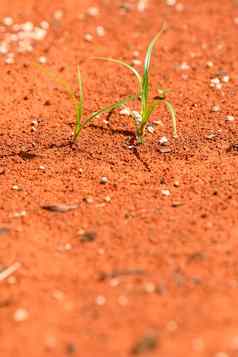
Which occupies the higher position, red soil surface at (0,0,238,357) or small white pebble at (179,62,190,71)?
small white pebble at (179,62,190,71)

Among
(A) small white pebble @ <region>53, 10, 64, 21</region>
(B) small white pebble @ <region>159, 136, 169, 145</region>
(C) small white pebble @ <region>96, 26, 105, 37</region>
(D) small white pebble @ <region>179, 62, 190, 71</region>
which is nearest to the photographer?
(B) small white pebble @ <region>159, 136, 169, 145</region>

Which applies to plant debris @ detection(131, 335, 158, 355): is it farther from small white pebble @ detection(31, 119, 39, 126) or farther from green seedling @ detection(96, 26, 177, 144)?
small white pebble @ detection(31, 119, 39, 126)

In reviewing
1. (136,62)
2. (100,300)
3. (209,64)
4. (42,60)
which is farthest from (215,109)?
(100,300)

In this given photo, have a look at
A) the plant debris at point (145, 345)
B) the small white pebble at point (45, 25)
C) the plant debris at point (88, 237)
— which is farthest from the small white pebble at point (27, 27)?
the plant debris at point (145, 345)

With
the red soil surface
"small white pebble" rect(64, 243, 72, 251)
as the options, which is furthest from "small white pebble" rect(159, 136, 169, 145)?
"small white pebble" rect(64, 243, 72, 251)

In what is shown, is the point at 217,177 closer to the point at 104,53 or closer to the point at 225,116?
the point at 225,116

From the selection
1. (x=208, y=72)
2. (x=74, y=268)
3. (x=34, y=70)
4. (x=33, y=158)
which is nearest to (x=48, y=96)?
(x=34, y=70)

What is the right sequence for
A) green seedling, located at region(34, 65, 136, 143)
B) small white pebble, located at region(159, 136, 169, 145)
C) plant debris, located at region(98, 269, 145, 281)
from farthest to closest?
1. small white pebble, located at region(159, 136, 169, 145)
2. green seedling, located at region(34, 65, 136, 143)
3. plant debris, located at region(98, 269, 145, 281)
